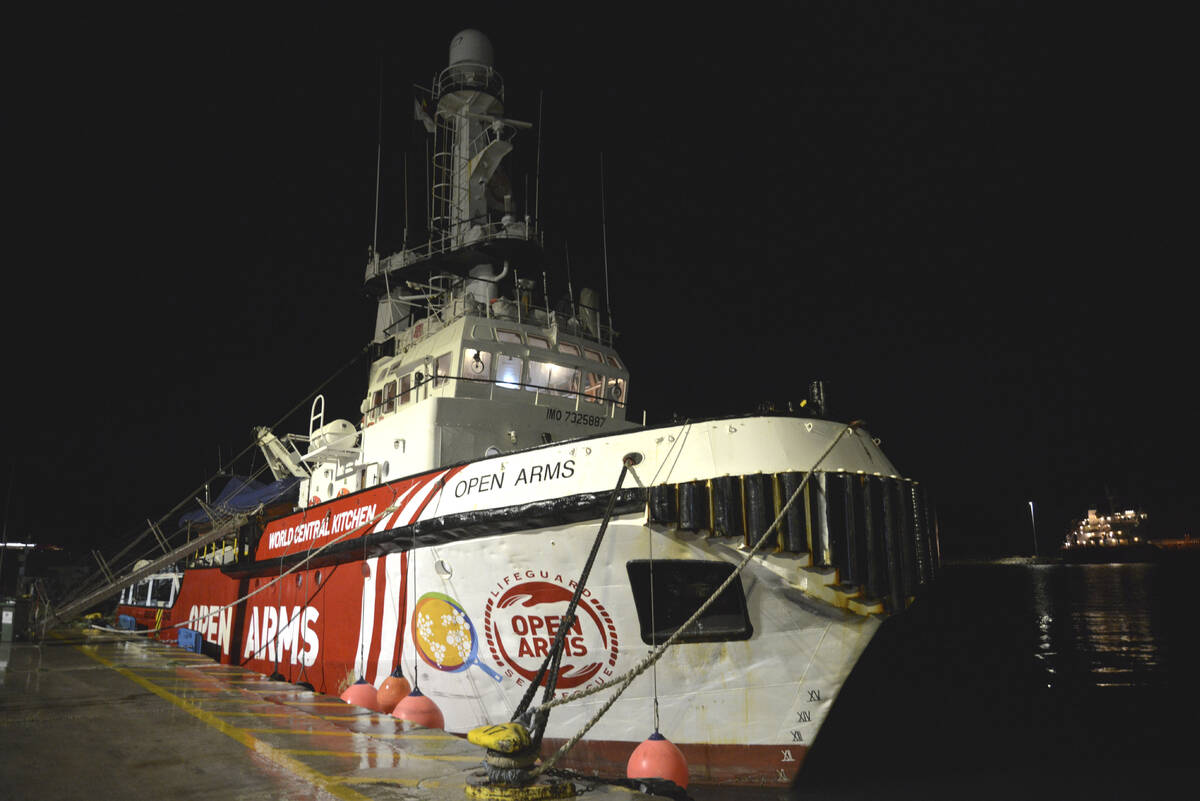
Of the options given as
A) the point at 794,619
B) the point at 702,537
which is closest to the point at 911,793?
the point at 794,619

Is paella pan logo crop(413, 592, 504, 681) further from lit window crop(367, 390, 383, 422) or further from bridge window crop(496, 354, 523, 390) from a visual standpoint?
lit window crop(367, 390, 383, 422)

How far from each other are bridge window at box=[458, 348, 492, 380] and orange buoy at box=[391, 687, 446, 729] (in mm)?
5434

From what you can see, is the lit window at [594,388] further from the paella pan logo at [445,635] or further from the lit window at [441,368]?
the paella pan logo at [445,635]

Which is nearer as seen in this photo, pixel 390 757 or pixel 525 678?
pixel 390 757

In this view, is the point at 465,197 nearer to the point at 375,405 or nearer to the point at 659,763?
the point at 375,405

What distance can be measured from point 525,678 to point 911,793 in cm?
448

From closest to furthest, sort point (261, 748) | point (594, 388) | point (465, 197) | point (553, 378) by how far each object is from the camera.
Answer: point (261, 748), point (553, 378), point (594, 388), point (465, 197)

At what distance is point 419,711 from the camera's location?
707cm

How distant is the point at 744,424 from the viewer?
7250mm

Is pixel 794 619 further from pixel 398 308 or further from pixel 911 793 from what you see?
pixel 398 308

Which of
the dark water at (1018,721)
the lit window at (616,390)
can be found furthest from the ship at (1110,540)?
the lit window at (616,390)

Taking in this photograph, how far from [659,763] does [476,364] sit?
7.17m

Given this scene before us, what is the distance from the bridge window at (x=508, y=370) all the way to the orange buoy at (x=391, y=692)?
487 cm

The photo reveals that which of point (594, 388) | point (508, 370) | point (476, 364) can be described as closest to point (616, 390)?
point (594, 388)
